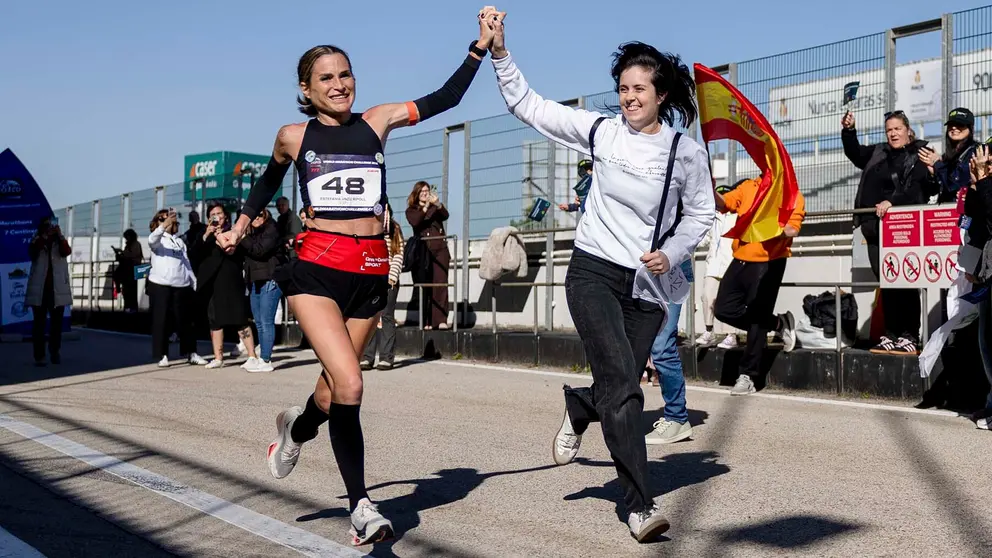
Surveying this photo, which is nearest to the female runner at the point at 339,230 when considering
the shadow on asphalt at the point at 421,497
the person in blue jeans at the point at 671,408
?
the shadow on asphalt at the point at 421,497

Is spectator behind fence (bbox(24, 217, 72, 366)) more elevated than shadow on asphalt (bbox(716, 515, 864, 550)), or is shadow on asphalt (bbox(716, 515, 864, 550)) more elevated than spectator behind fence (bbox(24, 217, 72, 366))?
spectator behind fence (bbox(24, 217, 72, 366))

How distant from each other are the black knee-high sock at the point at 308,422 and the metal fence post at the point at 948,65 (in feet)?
25.5

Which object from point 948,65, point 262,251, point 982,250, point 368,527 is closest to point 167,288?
point 262,251

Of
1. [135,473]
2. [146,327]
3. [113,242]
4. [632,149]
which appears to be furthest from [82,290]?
[632,149]

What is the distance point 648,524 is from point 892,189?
7337mm

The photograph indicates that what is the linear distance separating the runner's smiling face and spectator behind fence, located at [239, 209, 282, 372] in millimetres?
8962

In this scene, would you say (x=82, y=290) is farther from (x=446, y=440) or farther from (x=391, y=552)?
(x=391, y=552)

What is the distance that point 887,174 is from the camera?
1129 centimetres

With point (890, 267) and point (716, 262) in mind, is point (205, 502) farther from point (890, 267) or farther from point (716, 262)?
point (716, 262)

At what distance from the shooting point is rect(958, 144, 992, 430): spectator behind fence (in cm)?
866

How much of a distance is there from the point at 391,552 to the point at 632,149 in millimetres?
1981

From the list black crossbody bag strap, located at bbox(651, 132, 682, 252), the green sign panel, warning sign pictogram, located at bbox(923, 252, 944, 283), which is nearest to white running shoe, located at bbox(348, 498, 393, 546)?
black crossbody bag strap, located at bbox(651, 132, 682, 252)

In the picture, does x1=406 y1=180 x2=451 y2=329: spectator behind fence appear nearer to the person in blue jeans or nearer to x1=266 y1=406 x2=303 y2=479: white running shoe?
the person in blue jeans

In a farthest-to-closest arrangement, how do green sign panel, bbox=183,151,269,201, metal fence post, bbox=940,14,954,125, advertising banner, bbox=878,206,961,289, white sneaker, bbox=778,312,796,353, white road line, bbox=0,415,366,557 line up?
green sign panel, bbox=183,151,269,201 < white sneaker, bbox=778,312,796,353 < metal fence post, bbox=940,14,954,125 < advertising banner, bbox=878,206,961,289 < white road line, bbox=0,415,366,557
